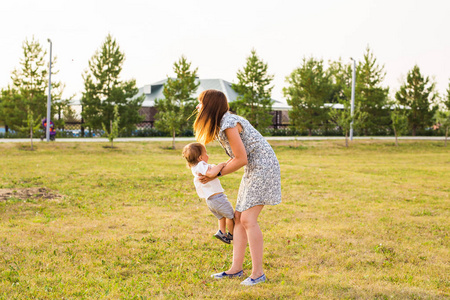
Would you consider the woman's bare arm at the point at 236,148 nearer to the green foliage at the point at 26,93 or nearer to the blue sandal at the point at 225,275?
the blue sandal at the point at 225,275

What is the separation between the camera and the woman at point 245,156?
388 centimetres

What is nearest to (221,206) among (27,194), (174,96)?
(27,194)

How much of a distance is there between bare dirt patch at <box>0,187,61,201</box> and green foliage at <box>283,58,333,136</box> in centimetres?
3133

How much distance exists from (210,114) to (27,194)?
7176 millimetres

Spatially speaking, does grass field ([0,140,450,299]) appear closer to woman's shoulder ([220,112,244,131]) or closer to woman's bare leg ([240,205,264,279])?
woman's bare leg ([240,205,264,279])

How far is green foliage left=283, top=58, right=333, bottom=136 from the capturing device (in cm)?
3878

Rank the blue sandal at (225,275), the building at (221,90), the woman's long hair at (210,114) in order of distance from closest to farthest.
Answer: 1. the woman's long hair at (210,114)
2. the blue sandal at (225,275)
3. the building at (221,90)

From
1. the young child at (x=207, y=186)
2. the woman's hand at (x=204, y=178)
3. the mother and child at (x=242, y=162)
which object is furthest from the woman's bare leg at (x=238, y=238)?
the woman's hand at (x=204, y=178)

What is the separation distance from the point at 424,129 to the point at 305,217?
4245 centimetres

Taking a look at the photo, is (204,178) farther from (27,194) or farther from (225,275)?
(27,194)

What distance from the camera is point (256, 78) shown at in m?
33.1

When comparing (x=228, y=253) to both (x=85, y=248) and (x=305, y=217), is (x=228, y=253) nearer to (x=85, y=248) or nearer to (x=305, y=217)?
(x=85, y=248)

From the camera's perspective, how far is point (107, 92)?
111 feet

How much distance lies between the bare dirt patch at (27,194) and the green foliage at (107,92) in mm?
23677
